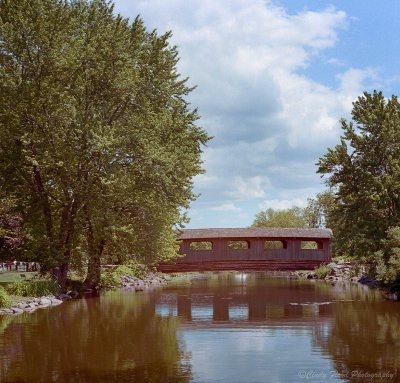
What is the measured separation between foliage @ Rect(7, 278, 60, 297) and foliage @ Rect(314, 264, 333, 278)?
96.7 ft

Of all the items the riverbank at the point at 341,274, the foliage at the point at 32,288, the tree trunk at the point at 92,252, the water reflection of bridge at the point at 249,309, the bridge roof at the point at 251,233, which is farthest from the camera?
the bridge roof at the point at 251,233

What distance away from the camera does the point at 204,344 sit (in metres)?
15.4

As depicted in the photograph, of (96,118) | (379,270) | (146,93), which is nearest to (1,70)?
(96,118)

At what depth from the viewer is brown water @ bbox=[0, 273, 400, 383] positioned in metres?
11.5

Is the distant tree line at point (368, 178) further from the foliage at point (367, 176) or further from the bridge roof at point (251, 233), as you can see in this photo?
the bridge roof at point (251, 233)

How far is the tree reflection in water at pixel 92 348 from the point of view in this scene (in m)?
11.4

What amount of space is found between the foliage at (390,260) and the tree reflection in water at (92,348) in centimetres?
1292

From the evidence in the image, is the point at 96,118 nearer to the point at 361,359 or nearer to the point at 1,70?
the point at 1,70

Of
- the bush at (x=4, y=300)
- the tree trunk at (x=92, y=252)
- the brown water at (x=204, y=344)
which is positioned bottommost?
the brown water at (x=204, y=344)

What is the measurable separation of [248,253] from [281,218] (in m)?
55.2

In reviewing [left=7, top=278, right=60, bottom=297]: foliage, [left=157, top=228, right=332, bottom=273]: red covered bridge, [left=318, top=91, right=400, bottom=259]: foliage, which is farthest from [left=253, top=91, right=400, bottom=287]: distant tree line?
[left=7, top=278, right=60, bottom=297]: foliage

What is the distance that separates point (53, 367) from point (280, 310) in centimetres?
1389

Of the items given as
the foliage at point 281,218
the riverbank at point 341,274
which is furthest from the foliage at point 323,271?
the foliage at point 281,218

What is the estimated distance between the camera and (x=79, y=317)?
856 inches
